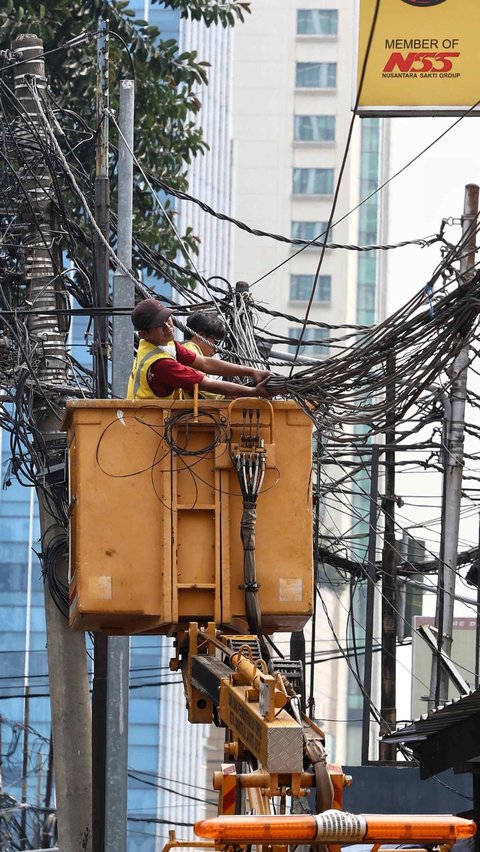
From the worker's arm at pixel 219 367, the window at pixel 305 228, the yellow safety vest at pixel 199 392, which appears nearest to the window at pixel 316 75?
the window at pixel 305 228

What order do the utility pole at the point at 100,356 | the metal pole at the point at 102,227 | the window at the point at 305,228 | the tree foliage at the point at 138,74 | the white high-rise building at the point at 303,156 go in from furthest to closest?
the window at the point at 305,228
the white high-rise building at the point at 303,156
the tree foliage at the point at 138,74
the metal pole at the point at 102,227
the utility pole at the point at 100,356

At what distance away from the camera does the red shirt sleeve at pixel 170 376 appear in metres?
9.38

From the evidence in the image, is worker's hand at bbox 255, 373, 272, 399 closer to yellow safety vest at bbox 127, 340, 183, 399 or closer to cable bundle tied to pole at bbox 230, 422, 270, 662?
cable bundle tied to pole at bbox 230, 422, 270, 662

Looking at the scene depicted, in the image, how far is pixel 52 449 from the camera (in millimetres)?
13625

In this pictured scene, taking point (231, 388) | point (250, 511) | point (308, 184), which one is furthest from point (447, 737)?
point (308, 184)

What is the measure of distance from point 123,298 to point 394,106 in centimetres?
267

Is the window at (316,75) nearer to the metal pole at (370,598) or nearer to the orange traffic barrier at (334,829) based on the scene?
the metal pole at (370,598)

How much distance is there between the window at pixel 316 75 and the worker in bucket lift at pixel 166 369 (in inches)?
3561

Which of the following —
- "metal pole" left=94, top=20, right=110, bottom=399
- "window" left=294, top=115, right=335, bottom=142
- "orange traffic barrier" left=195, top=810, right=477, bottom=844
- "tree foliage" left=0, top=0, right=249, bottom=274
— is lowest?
"orange traffic barrier" left=195, top=810, right=477, bottom=844

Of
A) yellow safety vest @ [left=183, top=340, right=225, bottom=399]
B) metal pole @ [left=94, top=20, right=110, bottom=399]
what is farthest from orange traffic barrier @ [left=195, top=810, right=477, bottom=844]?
metal pole @ [left=94, top=20, right=110, bottom=399]

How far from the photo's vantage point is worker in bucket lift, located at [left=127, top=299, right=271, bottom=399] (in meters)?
9.38

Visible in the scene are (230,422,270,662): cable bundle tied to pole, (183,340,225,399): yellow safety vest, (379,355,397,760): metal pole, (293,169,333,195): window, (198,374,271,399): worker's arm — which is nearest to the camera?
(230,422,270,662): cable bundle tied to pole

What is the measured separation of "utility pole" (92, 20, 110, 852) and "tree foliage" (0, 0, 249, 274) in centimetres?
394

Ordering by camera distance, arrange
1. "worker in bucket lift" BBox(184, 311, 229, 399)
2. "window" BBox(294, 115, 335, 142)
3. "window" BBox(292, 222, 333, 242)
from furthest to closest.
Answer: "window" BBox(294, 115, 335, 142)
"window" BBox(292, 222, 333, 242)
"worker in bucket lift" BBox(184, 311, 229, 399)
